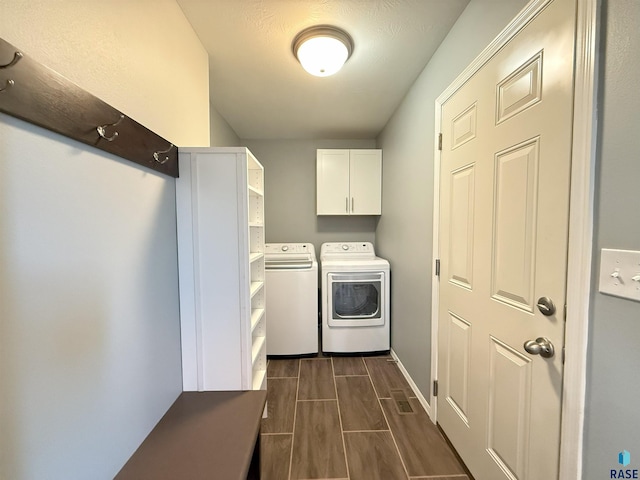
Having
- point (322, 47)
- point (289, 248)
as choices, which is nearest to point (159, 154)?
point (322, 47)

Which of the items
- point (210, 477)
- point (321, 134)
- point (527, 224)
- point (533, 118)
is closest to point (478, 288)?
point (527, 224)

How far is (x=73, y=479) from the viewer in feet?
2.29

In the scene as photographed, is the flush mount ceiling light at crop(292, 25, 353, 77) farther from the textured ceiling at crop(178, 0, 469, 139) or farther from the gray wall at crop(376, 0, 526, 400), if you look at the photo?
the gray wall at crop(376, 0, 526, 400)

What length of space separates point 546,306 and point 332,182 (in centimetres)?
246

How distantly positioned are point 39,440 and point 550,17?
1880 millimetres

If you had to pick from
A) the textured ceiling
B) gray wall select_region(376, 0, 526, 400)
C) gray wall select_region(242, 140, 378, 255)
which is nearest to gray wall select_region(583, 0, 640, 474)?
gray wall select_region(376, 0, 526, 400)

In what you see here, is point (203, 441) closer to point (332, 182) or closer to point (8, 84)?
→ point (8, 84)

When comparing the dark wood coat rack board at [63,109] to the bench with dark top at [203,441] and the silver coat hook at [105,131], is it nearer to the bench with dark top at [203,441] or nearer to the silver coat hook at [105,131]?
the silver coat hook at [105,131]

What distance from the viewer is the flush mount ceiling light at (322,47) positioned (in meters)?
1.44

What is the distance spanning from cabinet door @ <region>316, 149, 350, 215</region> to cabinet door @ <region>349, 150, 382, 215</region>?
7 centimetres

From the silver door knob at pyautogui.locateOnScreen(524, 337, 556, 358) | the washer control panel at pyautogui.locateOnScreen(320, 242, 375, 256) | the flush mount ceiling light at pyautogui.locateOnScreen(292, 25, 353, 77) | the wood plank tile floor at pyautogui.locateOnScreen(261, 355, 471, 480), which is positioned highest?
the flush mount ceiling light at pyautogui.locateOnScreen(292, 25, 353, 77)

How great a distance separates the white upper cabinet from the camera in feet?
9.96

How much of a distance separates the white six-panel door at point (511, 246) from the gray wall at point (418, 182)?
0.19 m

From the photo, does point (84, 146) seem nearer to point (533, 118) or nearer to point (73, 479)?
point (73, 479)
